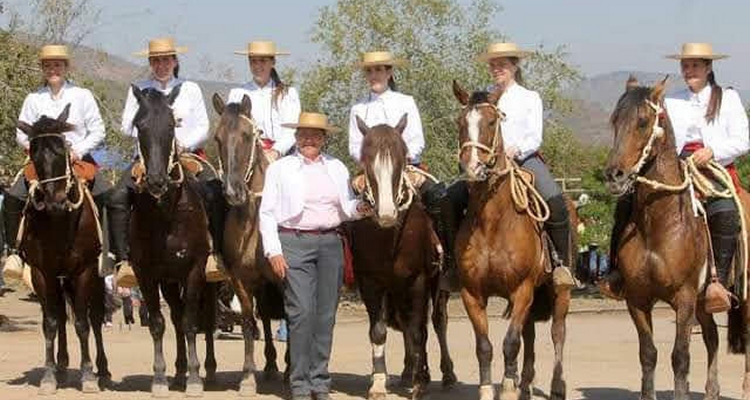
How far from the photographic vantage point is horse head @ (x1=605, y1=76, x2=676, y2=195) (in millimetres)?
11789

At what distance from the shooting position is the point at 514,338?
12.3 meters

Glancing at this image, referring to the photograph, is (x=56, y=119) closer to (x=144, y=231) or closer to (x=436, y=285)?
(x=144, y=231)

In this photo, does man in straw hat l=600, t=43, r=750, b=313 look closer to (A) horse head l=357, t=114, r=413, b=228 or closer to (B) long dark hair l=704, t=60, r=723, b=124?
(B) long dark hair l=704, t=60, r=723, b=124

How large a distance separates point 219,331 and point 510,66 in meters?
11.2

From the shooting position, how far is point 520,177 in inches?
496

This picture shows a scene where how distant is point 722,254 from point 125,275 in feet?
19.4

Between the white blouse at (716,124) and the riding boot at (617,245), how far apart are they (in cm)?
83

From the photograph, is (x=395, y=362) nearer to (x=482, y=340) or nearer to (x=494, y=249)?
(x=482, y=340)

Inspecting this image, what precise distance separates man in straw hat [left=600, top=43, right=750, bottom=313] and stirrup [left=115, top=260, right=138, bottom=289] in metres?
4.75

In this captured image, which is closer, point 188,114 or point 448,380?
point 188,114

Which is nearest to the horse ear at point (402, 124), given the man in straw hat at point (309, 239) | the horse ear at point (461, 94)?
the man in straw hat at point (309, 239)

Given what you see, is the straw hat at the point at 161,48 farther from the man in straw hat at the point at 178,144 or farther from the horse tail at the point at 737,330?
the horse tail at the point at 737,330

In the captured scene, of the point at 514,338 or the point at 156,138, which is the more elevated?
the point at 156,138

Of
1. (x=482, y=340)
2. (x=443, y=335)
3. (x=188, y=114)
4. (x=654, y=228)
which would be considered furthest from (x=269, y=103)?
(x=654, y=228)
